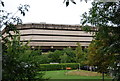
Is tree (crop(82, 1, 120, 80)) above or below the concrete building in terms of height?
above

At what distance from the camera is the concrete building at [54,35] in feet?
124

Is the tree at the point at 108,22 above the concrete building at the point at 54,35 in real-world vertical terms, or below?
above

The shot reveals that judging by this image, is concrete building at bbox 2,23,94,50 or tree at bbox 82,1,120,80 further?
concrete building at bbox 2,23,94,50

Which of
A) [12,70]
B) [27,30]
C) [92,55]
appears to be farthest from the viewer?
[27,30]

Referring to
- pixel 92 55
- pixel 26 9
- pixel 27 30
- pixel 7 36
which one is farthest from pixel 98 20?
pixel 27 30

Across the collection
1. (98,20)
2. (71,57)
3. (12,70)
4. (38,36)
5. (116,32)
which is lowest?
(71,57)

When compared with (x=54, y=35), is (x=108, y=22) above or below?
above

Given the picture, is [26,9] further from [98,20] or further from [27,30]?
[27,30]

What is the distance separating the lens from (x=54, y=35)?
39969 millimetres

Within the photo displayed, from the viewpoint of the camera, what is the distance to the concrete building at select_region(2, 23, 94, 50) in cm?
3784

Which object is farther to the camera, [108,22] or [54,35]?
[54,35]

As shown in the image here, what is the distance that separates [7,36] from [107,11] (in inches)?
76.2

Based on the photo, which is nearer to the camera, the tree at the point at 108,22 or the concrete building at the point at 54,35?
the tree at the point at 108,22

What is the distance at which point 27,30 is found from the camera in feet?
121
